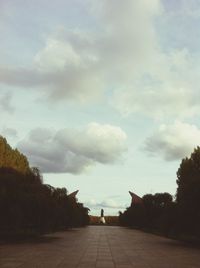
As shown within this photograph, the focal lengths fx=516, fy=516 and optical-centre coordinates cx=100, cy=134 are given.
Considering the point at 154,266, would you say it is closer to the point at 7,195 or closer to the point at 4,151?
the point at 7,195

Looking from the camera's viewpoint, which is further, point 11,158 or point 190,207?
point 11,158

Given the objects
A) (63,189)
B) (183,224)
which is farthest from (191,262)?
(63,189)

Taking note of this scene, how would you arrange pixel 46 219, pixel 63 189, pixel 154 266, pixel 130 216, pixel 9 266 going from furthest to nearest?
1. pixel 130 216
2. pixel 63 189
3. pixel 46 219
4. pixel 154 266
5. pixel 9 266

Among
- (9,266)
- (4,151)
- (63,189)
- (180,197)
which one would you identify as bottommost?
(9,266)

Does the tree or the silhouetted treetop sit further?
the silhouetted treetop

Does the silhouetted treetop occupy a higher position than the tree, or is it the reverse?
the silhouetted treetop

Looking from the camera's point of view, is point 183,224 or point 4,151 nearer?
point 183,224

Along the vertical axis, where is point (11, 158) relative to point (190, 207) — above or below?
above

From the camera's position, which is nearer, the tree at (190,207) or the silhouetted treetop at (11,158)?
the tree at (190,207)

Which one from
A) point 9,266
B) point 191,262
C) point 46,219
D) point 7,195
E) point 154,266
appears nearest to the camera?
point 9,266

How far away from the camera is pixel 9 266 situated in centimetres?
2039

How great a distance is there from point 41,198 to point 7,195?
11.6 ft

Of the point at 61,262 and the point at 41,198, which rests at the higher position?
the point at 41,198

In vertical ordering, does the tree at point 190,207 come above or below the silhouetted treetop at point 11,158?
below
